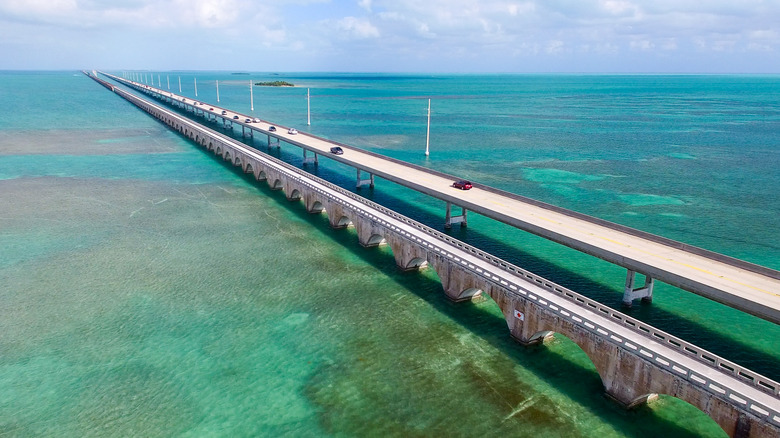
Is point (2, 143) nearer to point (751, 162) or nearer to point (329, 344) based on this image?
point (329, 344)

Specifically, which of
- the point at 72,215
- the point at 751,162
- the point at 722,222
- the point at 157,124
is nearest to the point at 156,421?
the point at 72,215

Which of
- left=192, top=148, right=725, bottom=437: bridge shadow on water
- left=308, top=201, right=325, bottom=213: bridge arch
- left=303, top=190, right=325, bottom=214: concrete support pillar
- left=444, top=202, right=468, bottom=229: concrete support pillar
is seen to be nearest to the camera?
left=192, top=148, right=725, bottom=437: bridge shadow on water

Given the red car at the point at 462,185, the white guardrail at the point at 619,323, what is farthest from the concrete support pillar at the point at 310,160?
the red car at the point at 462,185

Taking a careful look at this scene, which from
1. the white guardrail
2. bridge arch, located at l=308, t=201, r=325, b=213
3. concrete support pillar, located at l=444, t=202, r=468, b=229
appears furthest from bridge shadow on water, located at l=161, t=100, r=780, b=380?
bridge arch, located at l=308, t=201, r=325, b=213

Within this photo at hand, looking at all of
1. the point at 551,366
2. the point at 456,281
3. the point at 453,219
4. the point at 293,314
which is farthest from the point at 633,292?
the point at 293,314

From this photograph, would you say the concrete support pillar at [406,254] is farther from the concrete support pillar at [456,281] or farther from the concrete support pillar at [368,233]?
the concrete support pillar at [368,233]

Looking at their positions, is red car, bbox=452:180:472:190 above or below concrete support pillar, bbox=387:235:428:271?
above

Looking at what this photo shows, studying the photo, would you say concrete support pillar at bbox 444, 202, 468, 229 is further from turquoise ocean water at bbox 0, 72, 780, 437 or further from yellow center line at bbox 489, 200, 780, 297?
yellow center line at bbox 489, 200, 780, 297
